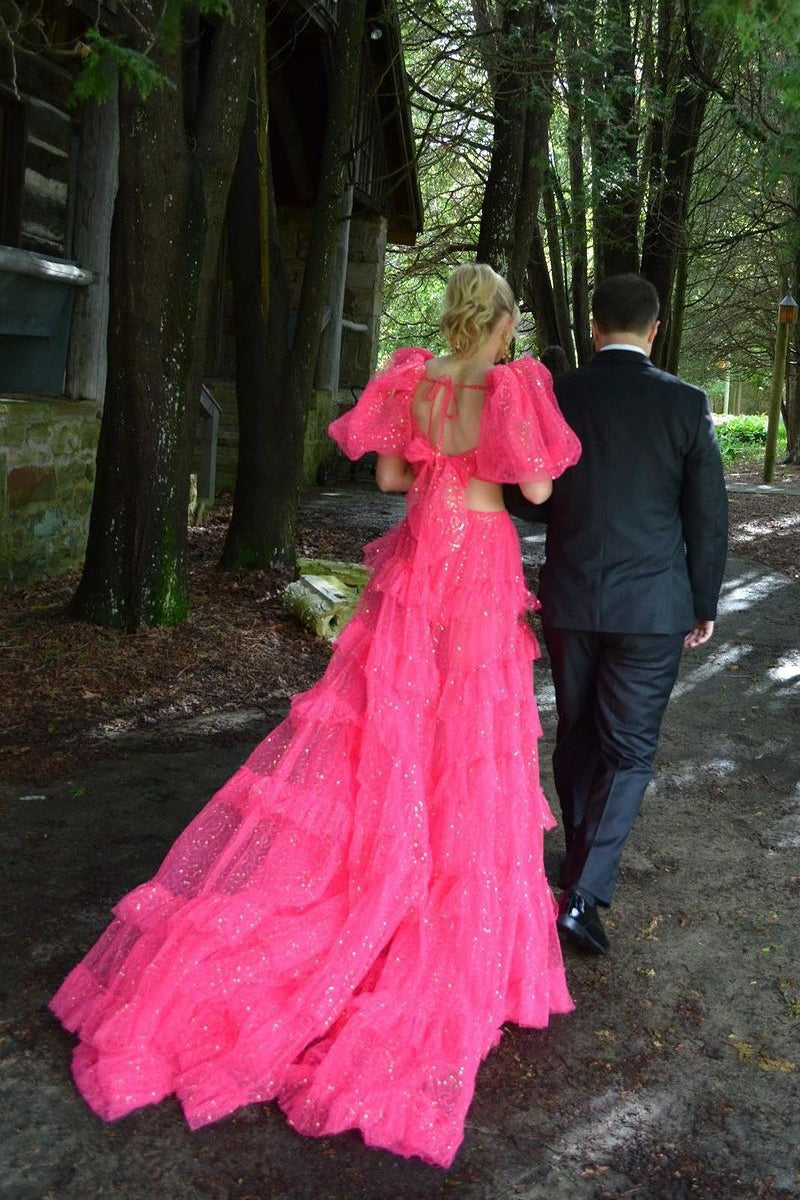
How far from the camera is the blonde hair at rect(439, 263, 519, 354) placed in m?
3.38

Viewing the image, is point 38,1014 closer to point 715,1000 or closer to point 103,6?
point 715,1000

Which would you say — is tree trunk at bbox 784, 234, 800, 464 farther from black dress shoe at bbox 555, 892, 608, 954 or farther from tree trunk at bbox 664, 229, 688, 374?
black dress shoe at bbox 555, 892, 608, 954

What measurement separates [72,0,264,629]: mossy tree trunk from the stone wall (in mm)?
1198

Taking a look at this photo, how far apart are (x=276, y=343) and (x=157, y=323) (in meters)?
2.05

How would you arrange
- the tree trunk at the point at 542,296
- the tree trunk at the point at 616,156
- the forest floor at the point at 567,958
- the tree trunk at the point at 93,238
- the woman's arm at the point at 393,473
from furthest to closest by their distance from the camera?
the tree trunk at the point at 542,296
the tree trunk at the point at 616,156
the tree trunk at the point at 93,238
the woman's arm at the point at 393,473
the forest floor at the point at 567,958

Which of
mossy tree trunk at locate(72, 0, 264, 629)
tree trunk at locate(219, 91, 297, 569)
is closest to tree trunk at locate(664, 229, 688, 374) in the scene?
tree trunk at locate(219, 91, 297, 569)

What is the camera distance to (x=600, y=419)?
3777mm

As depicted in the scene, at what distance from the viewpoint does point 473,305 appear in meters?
3.39

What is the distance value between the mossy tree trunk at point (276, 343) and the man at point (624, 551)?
4931mm

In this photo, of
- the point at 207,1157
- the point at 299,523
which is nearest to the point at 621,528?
the point at 207,1157

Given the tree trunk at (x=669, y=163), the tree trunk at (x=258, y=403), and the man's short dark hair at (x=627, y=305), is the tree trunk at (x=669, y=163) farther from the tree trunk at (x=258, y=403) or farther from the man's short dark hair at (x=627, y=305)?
the man's short dark hair at (x=627, y=305)

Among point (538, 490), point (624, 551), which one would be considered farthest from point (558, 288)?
point (538, 490)

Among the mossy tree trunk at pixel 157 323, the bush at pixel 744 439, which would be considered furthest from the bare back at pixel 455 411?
the bush at pixel 744 439

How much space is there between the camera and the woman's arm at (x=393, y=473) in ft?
11.8
